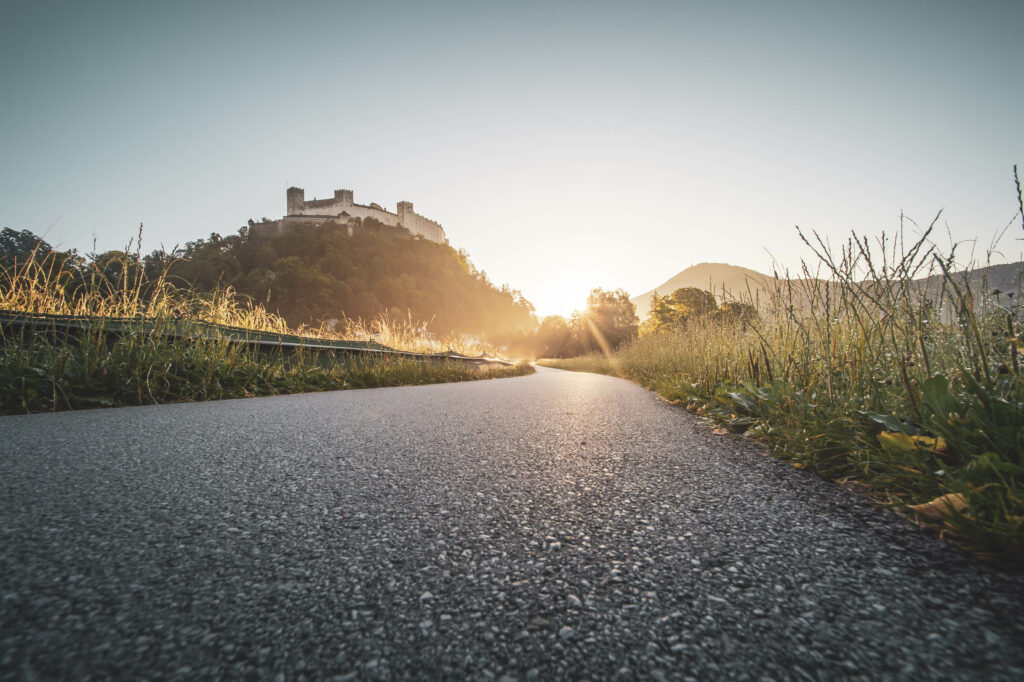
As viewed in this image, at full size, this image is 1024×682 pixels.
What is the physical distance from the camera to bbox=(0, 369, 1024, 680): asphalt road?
72 centimetres

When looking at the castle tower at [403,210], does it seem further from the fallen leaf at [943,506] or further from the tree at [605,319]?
the fallen leaf at [943,506]

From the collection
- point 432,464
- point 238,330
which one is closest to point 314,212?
point 238,330

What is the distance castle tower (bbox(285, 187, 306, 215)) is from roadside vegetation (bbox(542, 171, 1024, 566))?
68.9 metres

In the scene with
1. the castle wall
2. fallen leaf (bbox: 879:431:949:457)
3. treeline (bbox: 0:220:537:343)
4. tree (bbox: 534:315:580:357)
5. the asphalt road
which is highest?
the castle wall

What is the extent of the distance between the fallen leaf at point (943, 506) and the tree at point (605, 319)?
132 feet

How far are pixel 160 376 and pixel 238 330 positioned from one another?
6.03 ft

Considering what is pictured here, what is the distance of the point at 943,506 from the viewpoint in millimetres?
1270

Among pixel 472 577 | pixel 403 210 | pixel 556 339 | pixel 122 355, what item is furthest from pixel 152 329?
pixel 403 210

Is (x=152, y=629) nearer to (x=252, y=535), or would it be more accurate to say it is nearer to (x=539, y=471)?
(x=252, y=535)

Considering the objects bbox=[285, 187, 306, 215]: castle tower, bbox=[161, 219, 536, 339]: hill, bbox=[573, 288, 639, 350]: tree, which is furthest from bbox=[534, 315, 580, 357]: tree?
bbox=[285, 187, 306, 215]: castle tower

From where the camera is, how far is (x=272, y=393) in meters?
5.29

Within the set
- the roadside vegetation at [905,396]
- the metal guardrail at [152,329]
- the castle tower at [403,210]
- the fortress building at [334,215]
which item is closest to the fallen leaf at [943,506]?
the roadside vegetation at [905,396]

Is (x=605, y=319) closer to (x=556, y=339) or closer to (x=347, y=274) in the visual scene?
(x=556, y=339)

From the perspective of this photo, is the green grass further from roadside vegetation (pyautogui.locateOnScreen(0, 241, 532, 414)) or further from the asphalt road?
roadside vegetation (pyautogui.locateOnScreen(0, 241, 532, 414))
